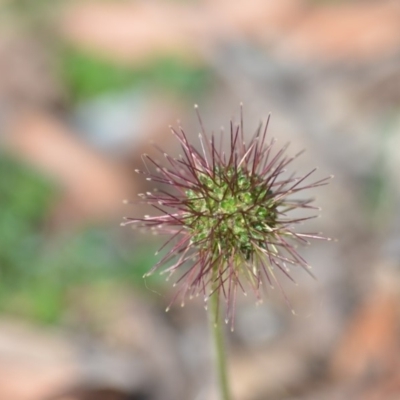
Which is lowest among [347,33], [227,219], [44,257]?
[227,219]

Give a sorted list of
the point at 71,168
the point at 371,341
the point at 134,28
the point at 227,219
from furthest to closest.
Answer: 1. the point at 134,28
2. the point at 71,168
3. the point at 371,341
4. the point at 227,219

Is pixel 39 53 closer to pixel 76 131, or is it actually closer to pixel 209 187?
pixel 76 131

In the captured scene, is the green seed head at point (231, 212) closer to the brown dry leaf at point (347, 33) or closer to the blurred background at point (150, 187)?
the blurred background at point (150, 187)

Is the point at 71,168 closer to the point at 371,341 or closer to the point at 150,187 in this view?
the point at 150,187

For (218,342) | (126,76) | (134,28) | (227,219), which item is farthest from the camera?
(134,28)

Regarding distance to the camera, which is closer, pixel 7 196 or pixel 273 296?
pixel 273 296

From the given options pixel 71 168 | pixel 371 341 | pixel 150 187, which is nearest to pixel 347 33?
pixel 150 187

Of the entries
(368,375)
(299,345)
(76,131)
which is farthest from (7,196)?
(368,375)
